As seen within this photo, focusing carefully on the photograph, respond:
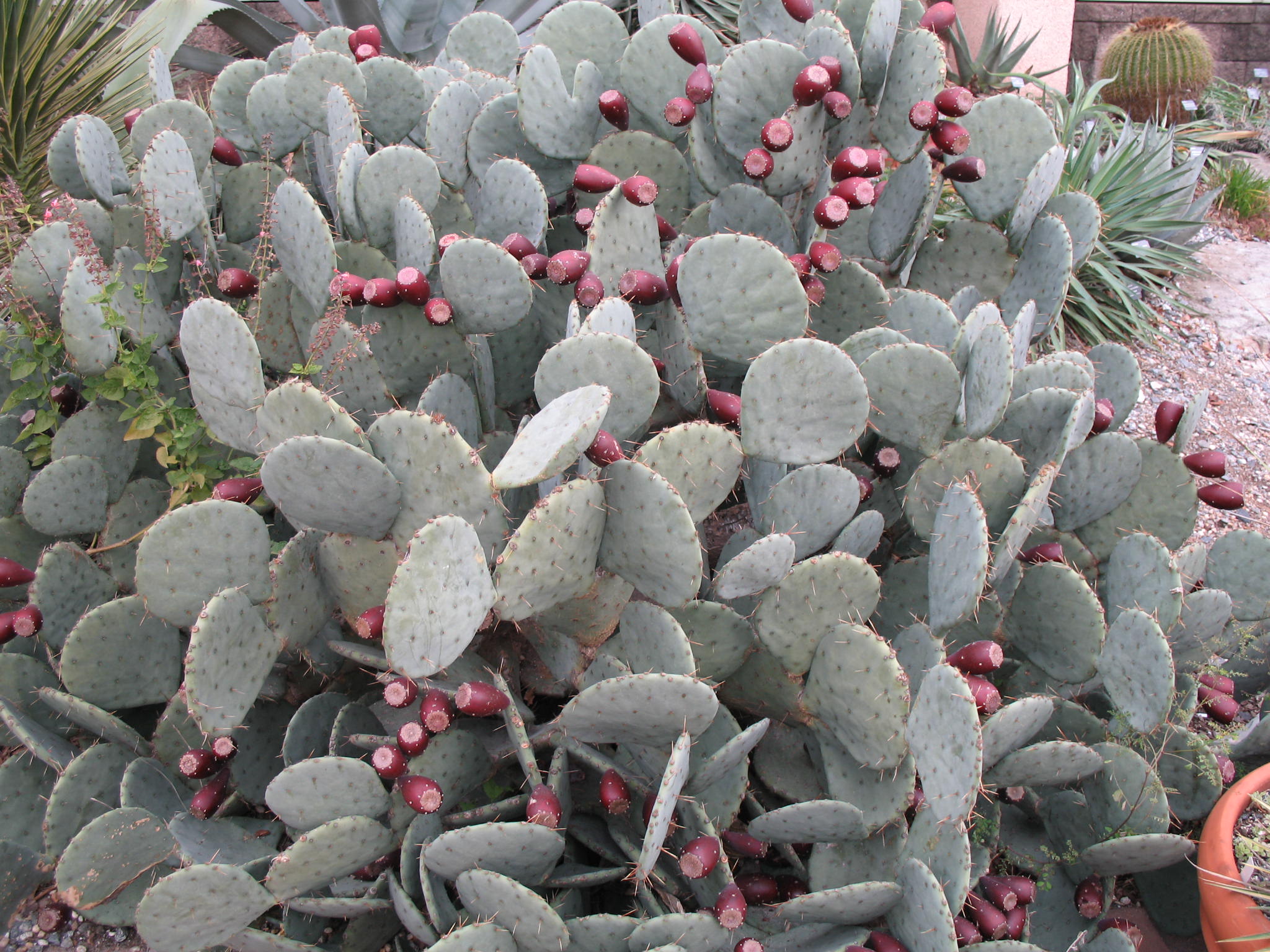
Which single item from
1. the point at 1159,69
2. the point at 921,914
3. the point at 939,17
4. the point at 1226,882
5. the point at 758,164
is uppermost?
the point at 939,17

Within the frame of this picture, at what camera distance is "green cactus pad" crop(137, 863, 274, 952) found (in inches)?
60.0

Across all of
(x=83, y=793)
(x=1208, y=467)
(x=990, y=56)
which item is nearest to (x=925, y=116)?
(x=1208, y=467)

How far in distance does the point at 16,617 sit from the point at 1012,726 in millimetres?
2028

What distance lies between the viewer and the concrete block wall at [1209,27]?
7.44 m

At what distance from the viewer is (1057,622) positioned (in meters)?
1.93

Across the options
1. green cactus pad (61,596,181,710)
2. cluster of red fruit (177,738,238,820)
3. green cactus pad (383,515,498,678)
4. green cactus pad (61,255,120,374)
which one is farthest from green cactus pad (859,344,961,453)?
green cactus pad (61,255,120,374)

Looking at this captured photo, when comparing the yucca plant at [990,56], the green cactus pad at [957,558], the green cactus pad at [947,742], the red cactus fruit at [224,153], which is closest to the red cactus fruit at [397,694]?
the green cactus pad at [947,742]

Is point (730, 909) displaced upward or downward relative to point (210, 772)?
downward

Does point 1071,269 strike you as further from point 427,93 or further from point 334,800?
point 334,800

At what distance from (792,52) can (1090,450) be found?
1.17m

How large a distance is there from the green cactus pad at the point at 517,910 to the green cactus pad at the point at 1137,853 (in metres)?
1.03

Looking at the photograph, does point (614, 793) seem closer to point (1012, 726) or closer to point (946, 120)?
point (1012, 726)

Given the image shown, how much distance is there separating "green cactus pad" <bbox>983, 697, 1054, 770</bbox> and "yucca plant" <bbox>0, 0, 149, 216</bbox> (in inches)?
145

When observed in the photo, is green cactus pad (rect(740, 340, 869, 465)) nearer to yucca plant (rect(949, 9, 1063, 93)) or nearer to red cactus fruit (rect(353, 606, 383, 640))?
red cactus fruit (rect(353, 606, 383, 640))
